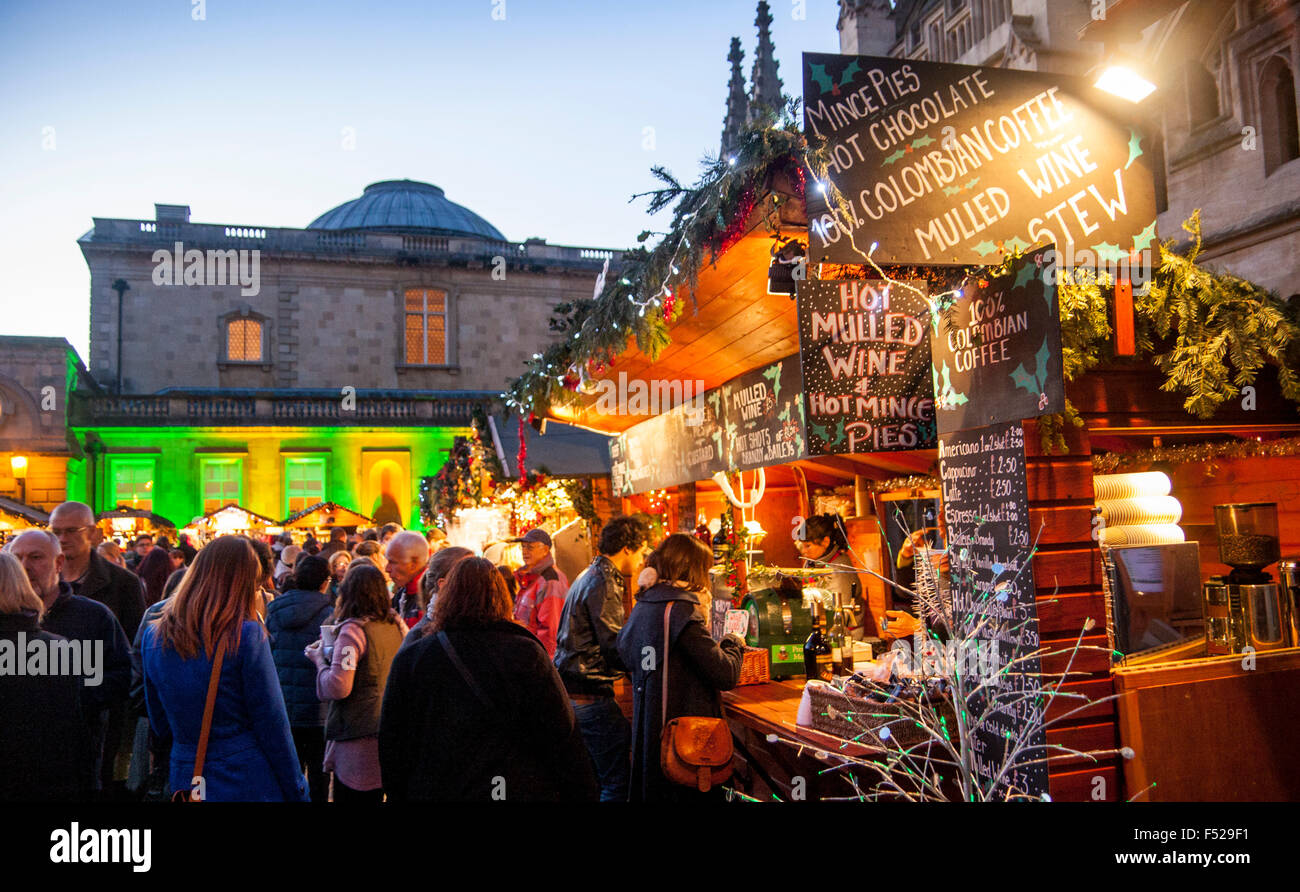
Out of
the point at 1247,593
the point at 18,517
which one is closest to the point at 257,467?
the point at 18,517

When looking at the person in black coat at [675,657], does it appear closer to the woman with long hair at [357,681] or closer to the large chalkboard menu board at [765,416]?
the large chalkboard menu board at [765,416]

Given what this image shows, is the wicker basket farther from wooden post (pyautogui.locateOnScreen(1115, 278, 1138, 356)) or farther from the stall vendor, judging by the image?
wooden post (pyautogui.locateOnScreen(1115, 278, 1138, 356))

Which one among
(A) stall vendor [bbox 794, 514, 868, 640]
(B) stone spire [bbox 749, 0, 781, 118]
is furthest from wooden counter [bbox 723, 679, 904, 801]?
(B) stone spire [bbox 749, 0, 781, 118]

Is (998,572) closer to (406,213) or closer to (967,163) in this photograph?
(967,163)

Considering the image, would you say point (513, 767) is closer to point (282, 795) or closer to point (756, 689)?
point (282, 795)

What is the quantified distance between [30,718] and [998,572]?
3962 millimetres

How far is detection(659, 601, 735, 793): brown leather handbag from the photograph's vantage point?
152 inches

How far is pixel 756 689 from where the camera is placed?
512cm

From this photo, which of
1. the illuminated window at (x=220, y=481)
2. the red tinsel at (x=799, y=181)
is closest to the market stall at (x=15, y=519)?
the illuminated window at (x=220, y=481)

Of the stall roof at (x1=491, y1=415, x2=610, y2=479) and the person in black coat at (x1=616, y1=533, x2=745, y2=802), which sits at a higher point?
the stall roof at (x1=491, y1=415, x2=610, y2=479)

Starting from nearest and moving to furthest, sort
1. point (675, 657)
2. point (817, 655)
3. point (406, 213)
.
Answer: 1. point (675, 657)
2. point (817, 655)
3. point (406, 213)

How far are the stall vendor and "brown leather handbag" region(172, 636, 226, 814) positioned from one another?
3.66 meters

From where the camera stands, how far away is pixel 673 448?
7680 mm
